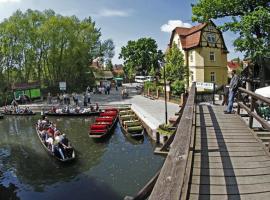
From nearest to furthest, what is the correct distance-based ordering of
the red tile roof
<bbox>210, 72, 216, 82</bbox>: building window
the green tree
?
the green tree, the red tile roof, <bbox>210, 72, 216, 82</bbox>: building window

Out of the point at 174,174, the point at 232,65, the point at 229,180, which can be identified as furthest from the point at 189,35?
the point at 232,65

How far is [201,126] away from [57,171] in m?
9.46

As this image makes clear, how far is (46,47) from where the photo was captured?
50250 millimetres

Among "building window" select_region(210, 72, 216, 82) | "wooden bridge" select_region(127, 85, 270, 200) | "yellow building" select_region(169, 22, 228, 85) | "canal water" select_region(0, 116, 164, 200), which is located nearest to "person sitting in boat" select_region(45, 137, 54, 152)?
"canal water" select_region(0, 116, 164, 200)

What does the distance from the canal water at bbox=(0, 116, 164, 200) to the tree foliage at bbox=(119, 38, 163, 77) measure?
50.7 meters

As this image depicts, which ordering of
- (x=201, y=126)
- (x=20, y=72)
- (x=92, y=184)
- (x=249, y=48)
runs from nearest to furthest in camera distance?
(x=201, y=126), (x=92, y=184), (x=249, y=48), (x=20, y=72)

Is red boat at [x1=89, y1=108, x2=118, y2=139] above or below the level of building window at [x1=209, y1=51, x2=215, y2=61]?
below

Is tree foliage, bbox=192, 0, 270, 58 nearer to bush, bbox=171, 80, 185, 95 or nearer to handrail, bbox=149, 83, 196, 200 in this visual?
bush, bbox=171, 80, 185, 95

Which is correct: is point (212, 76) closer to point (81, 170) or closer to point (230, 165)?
point (81, 170)

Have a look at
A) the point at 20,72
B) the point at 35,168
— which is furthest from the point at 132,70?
the point at 35,168

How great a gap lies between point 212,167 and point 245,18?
757 inches

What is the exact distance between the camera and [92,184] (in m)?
14.1

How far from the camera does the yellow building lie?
39906 mm

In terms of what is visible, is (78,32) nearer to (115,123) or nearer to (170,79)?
(170,79)
